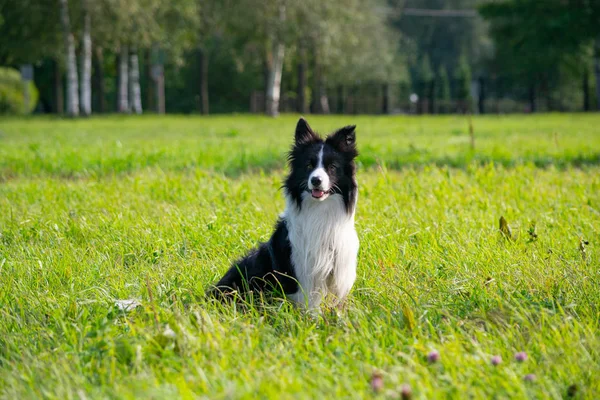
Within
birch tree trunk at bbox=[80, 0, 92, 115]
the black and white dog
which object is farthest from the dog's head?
birch tree trunk at bbox=[80, 0, 92, 115]

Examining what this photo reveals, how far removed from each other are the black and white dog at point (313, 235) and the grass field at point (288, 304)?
179 mm

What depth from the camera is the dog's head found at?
3.91 m

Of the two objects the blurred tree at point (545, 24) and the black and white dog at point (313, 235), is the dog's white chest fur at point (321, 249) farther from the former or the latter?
the blurred tree at point (545, 24)

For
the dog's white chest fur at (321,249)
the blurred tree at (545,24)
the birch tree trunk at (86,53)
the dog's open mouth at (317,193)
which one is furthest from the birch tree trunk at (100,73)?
the dog's open mouth at (317,193)

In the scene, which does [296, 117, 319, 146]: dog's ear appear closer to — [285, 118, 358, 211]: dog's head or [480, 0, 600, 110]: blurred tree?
[285, 118, 358, 211]: dog's head

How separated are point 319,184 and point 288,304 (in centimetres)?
68

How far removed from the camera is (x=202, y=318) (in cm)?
326

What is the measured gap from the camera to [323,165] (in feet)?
12.9

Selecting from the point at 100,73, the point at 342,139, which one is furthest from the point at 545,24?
the point at 100,73

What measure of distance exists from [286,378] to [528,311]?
1.34 m

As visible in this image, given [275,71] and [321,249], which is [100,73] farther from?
[321,249]

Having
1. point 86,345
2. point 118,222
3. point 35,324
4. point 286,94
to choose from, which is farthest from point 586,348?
point 286,94

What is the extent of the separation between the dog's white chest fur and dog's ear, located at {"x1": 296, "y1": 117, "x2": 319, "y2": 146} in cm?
37

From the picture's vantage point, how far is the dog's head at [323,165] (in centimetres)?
391
